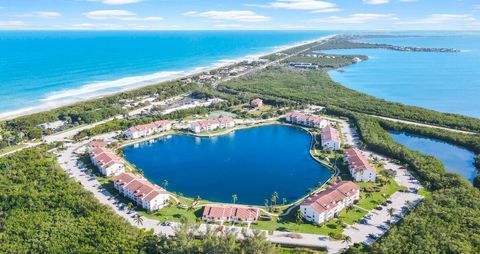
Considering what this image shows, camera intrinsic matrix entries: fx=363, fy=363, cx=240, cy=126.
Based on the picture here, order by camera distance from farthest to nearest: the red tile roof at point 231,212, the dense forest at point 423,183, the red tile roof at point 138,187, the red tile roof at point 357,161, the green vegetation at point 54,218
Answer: the red tile roof at point 357,161 < the red tile roof at point 138,187 < the red tile roof at point 231,212 < the green vegetation at point 54,218 < the dense forest at point 423,183

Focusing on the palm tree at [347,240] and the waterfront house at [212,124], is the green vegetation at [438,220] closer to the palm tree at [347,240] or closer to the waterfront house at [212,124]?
the palm tree at [347,240]

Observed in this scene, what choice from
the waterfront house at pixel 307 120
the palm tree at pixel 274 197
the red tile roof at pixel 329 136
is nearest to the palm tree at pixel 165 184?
the palm tree at pixel 274 197

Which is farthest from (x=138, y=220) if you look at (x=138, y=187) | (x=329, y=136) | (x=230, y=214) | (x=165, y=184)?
(x=329, y=136)

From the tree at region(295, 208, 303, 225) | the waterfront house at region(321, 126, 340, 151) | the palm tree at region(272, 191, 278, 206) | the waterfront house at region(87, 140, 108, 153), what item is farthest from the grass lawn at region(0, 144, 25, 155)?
the waterfront house at region(321, 126, 340, 151)

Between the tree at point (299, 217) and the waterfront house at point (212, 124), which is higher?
the waterfront house at point (212, 124)

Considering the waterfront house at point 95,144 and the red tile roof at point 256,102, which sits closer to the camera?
the waterfront house at point 95,144

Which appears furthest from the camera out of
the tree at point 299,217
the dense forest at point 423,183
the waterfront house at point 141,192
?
the waterfront house at point 141,192
